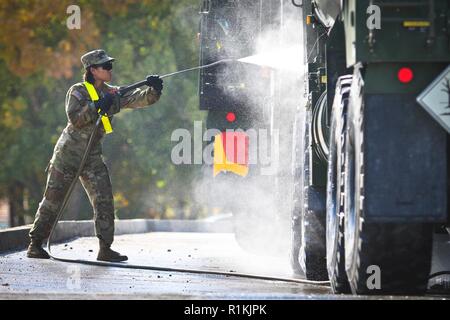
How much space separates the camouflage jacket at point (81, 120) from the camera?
46.7 ft

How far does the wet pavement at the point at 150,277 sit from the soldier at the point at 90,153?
1.18ft

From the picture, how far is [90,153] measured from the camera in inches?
564

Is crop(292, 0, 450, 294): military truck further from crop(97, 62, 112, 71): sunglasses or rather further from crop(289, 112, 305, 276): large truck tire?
crop(97, 62, 112, 71): sunglasses

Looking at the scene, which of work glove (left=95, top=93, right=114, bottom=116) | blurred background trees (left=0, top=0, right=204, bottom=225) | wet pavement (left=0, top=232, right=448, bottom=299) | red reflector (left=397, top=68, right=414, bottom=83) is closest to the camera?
red reflector (left=397, top=68, right=414, bottom=83)

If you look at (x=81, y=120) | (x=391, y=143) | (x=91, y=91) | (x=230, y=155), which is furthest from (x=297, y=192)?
(x=230, y=155)

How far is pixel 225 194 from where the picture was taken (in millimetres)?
17266

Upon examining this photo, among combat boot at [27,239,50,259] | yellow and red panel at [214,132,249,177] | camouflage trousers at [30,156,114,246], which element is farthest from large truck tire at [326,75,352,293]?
yellow and red panel at [214,132,249,177]

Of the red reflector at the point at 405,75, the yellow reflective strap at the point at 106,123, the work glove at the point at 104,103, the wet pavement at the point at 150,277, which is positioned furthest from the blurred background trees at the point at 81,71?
the red reflector at the point at 405,75

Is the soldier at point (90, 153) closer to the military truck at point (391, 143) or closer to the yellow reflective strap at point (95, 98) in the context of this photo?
the yellow reflective strap at point (95, 98)

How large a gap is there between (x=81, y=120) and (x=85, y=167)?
0.42 meters

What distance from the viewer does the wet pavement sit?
29.1 ft

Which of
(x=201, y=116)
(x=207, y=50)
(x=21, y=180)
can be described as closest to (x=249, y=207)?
(x=207, y=50)

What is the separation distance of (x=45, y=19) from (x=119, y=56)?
5.93ft
